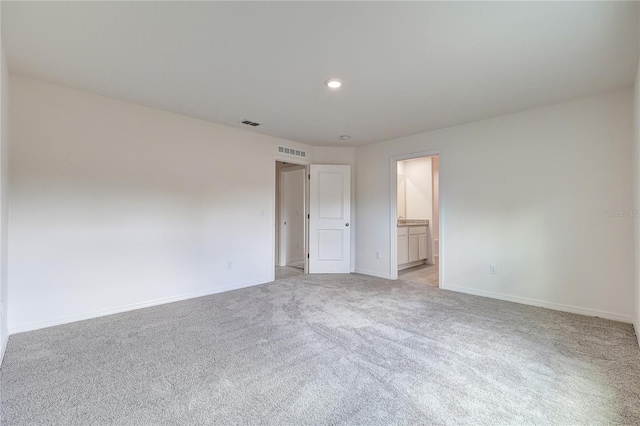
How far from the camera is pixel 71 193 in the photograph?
295 centimetres

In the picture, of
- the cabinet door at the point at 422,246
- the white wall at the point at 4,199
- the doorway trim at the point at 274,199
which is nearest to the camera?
the white wall at the point at 4,199

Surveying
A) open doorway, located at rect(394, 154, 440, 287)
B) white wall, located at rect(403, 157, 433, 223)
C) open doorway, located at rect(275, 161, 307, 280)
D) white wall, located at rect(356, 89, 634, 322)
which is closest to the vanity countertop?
open doorway, located at rect(394, 154, 440, 287)

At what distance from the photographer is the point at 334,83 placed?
9.16ft

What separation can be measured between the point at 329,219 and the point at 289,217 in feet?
4.43

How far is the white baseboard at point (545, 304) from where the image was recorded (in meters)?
2.97

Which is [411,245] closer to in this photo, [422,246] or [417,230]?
[417,230]

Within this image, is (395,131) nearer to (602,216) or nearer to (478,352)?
(602,216)

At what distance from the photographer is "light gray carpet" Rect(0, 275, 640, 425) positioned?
1588 mm

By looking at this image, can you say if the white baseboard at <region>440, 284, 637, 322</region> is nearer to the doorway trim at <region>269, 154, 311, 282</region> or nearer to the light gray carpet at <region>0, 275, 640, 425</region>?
the light gray carpet at <region>0, 275, 640, 425</region>

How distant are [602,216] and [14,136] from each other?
585 cm

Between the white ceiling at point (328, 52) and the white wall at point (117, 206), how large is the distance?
351 mm

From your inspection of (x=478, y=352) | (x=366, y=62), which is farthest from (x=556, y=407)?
(x=366, y=62)

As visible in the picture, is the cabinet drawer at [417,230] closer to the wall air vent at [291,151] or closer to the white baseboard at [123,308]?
the wall air vent at [291,151]

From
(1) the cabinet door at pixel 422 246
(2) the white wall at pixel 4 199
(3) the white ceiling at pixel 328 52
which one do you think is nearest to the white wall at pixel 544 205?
(3) the white ceiling at pixel 328 52
